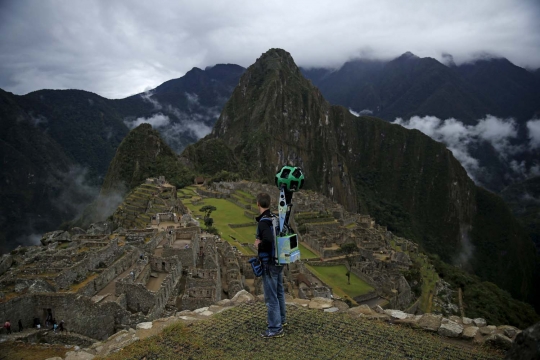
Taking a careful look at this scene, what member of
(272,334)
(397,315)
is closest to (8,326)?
(272,334)

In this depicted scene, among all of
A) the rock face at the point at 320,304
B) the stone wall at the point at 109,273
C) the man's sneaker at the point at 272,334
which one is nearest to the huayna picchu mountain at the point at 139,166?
the stone wall at the point at 109,273

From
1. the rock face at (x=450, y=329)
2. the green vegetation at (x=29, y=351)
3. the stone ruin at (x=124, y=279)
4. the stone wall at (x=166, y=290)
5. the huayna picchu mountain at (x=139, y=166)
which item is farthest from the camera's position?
the huayna picchu mountain at (x=139, y=166)

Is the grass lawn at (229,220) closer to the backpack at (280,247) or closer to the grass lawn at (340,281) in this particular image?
the grass lawn at (340,281)

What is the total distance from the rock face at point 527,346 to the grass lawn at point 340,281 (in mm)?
23598

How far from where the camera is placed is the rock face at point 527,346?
439 centimetres

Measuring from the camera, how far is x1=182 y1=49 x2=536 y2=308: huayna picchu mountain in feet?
412

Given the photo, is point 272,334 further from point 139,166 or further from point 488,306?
point 139,166

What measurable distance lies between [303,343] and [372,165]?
637 feet

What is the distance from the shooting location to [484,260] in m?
122

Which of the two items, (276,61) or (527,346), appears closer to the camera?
(527,346)

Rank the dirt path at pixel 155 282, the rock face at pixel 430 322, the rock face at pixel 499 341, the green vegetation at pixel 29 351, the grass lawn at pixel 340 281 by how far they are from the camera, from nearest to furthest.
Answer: the rock face at pixel 499 341
the rock face at pixel 430 322
the green vegetation at pixel 29 351
the dirt path at pixel 155 282
the grass lawn at pixel 340 281

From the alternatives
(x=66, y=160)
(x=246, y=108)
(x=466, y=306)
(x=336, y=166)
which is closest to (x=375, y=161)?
(x=336, y=166)

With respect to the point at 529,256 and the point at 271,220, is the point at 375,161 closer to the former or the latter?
the point at 529,256

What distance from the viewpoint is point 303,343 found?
21.9ft
